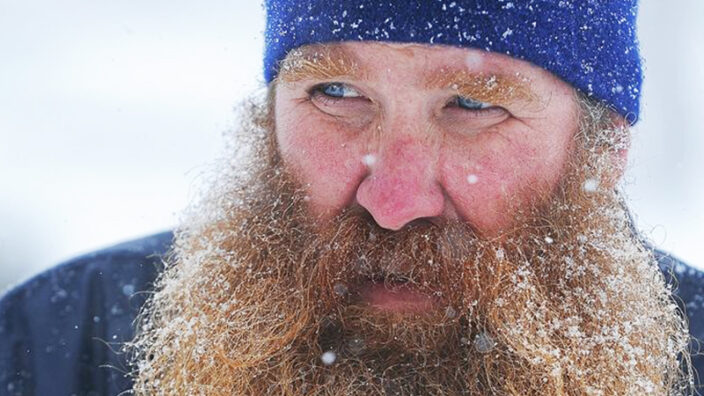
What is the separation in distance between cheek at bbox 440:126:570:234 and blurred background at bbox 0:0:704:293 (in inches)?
201

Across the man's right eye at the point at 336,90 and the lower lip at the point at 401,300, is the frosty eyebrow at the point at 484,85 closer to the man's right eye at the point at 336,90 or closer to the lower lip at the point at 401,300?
the man's right eye at the point at 336,90

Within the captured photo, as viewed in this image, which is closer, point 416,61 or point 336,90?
point 416,61

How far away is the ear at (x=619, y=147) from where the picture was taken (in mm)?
2344

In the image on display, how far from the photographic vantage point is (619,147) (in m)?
2.36

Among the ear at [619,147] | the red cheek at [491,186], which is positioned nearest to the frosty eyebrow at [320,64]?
the red cheek at [491,186]

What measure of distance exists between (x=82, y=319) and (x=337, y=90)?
4.41 ft

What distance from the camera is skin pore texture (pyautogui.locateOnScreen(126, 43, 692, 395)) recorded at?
6.62 ft

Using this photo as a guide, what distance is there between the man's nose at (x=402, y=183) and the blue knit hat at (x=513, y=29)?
0.88 feet

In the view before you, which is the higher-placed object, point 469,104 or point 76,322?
point 469,104

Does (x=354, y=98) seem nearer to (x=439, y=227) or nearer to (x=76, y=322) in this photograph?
(x=439, y=227)

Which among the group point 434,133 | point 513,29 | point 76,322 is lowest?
point 76,322

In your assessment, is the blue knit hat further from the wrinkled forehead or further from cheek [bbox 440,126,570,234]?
cheek [bbox 440,126,570,234]

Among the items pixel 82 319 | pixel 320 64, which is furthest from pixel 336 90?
pixel 82 319

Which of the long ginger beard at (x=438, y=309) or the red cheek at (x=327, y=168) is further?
the red cheek at (x=327, y=168)
